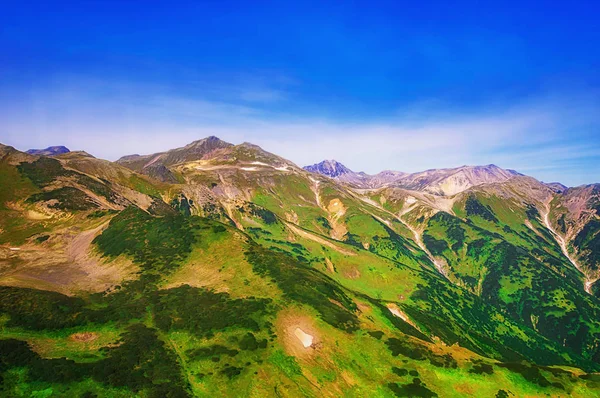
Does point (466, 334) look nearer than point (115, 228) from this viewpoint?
No

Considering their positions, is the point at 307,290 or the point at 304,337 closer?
the point at 304,337

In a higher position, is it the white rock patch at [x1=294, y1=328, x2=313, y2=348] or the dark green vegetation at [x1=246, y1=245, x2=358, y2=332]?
the dark green vegetation at [x1=246, y1=245, x2=358, y2=332]

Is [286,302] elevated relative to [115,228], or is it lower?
lower

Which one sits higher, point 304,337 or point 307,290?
point 307,290

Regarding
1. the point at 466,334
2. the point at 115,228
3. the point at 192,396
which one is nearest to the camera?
the point at 192,396

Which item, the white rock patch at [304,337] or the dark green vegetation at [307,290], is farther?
the dark green vegetation at [307,290]

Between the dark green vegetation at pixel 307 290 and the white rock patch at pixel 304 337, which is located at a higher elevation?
the dark green vegetation at pixel 307 290

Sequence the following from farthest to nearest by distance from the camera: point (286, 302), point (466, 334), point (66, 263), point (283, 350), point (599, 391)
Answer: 1. point (466, 334)
2. point (66, 263)
3. point (286, 302)
4. point (283, 350)
5. point (599, 391)

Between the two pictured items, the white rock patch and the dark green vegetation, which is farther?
the dark green vegetation

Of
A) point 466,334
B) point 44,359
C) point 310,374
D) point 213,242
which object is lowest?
point 466,334

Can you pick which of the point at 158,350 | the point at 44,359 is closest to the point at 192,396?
the point at 158,350

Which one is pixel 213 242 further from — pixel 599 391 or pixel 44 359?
pixel 599 391
